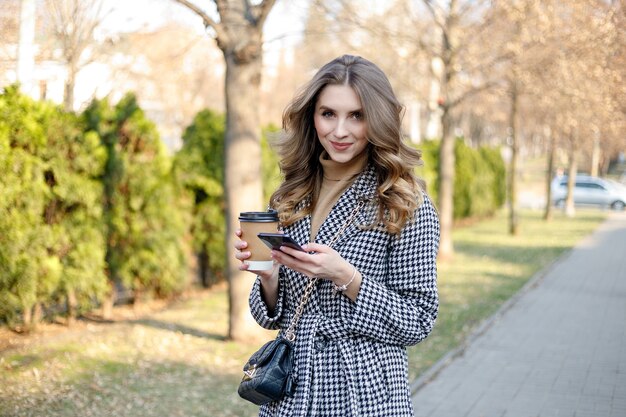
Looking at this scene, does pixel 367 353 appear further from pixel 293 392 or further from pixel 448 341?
pixel 448 341

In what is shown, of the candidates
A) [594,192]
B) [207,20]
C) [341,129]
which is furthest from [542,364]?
[594,192]

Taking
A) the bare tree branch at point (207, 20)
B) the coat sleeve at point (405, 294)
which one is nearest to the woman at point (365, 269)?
the coat sleeve at point (405, 294)

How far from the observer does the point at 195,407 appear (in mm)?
5996

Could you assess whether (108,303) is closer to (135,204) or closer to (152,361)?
(135,204)

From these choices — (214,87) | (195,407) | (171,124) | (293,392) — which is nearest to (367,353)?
(293,392)

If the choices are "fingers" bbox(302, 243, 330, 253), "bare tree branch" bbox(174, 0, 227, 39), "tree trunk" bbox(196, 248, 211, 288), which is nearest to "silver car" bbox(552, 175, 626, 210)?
"tree trunk" bbox(196, 248, 211, 288)

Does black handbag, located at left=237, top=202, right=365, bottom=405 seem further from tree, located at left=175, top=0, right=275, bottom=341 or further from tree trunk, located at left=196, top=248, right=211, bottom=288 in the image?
tree trunk, located at left=196, top=248, right=211, bottom=288

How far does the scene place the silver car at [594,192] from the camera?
38.5m

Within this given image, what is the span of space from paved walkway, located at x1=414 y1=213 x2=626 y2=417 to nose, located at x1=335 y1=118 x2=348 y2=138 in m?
4.19

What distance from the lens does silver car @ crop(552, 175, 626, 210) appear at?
38541mm

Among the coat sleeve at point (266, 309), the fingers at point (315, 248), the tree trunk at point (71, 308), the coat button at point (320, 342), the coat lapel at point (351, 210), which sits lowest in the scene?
the tree trunk at point (71, 308)

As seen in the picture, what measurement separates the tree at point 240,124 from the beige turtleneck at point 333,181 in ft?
17.1

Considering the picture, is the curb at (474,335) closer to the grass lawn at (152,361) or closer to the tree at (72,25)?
the grass lawn at (152,361)

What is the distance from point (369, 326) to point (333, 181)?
589mm
